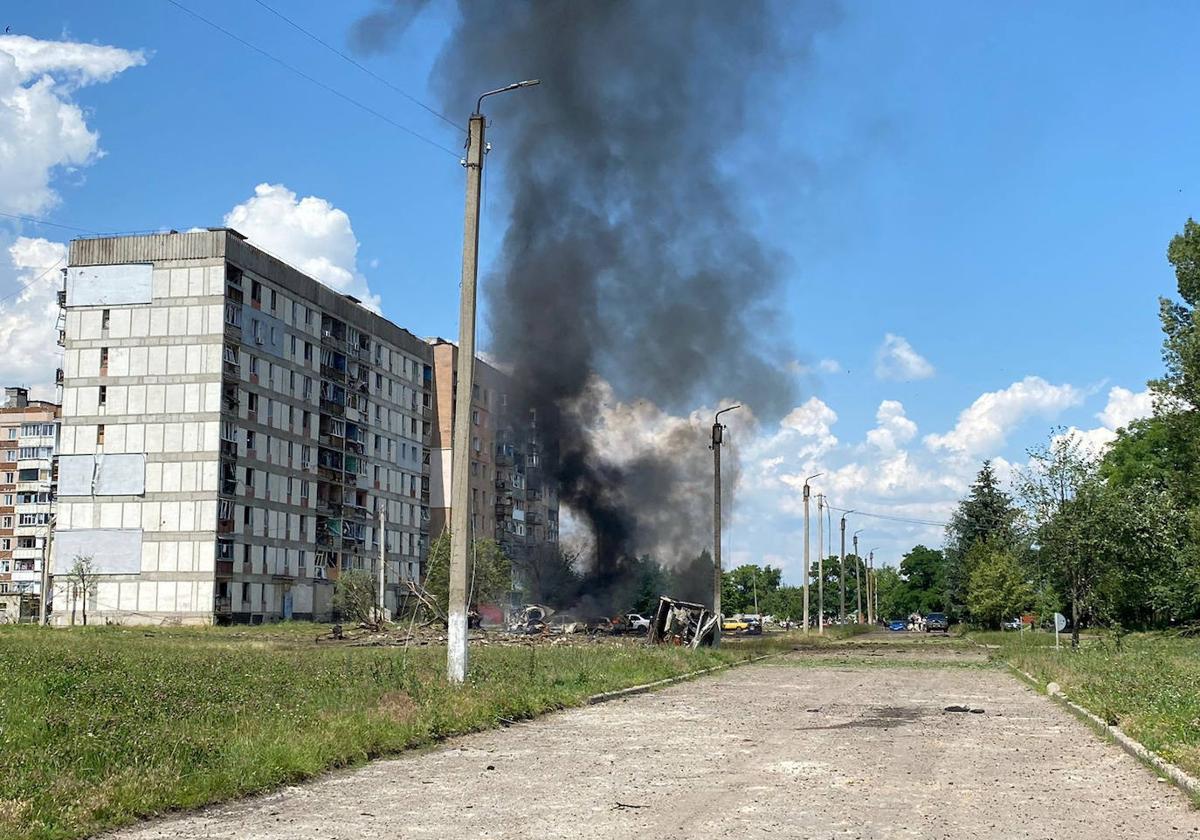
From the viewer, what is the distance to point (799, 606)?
144125mm

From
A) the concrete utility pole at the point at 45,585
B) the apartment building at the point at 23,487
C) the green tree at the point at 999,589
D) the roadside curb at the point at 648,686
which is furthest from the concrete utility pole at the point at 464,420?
the apartment building at the point at 23,487

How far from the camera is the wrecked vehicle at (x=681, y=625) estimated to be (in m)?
38.4

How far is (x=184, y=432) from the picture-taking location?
237 feet

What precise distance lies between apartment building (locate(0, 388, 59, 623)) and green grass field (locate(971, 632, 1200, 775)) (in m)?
96.8

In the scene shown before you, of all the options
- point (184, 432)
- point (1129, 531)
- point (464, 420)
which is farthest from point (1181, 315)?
point (184, 432)

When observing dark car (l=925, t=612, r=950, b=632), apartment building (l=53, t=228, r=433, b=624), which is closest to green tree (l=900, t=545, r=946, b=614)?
dark car (l=925, t=612, r=950, b=632)

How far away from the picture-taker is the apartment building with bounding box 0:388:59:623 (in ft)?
351

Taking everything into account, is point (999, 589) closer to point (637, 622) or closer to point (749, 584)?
point (637, 622)

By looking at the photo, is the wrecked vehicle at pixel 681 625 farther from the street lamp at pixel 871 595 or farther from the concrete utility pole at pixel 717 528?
the street lamp at pixel 871 595

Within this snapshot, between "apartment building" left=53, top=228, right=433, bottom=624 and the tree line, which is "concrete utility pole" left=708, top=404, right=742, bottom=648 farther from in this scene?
"apartment building" left=53, top=228, right=433, bottom=624

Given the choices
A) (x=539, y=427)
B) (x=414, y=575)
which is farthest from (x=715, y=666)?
(x=414, y=575)

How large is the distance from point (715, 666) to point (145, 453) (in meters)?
51.6

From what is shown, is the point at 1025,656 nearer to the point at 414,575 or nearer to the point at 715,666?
the point at 715,666

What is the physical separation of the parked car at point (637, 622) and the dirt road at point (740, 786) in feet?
128
